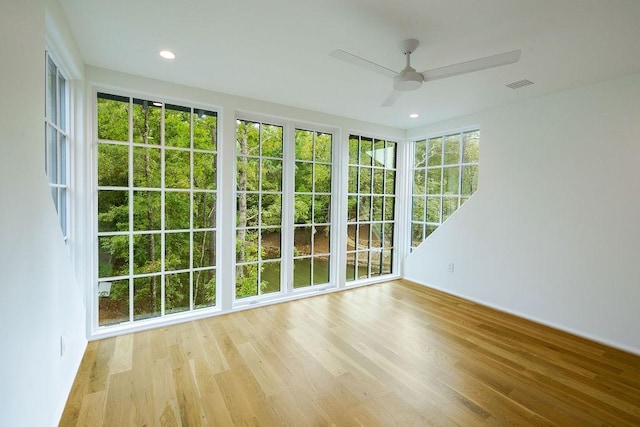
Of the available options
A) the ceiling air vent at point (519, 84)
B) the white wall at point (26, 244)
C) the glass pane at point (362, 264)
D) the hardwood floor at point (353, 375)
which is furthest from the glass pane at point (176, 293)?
the ceiling air vent at point (519, 84)

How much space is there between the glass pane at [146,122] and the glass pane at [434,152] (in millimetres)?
3882

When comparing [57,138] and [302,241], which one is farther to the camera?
[302,241]

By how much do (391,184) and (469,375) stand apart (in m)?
3.25

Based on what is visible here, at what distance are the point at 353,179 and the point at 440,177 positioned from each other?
1.38 metres

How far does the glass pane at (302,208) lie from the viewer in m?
3.96

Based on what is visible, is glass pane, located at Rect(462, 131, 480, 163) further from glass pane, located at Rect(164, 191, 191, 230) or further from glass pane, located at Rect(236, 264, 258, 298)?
glass pane, located at Rect(164, 191, 191, 230)

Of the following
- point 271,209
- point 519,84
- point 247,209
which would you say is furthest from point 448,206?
point 247,209

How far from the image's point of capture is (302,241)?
4.07 meters

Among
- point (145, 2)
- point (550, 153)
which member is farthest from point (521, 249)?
point (145, 2)

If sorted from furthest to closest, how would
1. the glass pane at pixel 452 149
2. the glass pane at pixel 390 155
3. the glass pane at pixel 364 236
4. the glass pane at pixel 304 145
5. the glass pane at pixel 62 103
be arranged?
1. the glass pane at pixel 390 155
2. the glass pane at pixel 364 236
3. the glass pane at pixel 452 149
4. the glass pane at pixel 304 145
5. the glass pane at pixel 62 103

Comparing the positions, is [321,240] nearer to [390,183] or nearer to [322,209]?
[322,209]

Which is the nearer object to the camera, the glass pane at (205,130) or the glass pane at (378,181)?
the glass pane at (205,130)

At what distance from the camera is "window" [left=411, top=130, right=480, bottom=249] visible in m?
4.13

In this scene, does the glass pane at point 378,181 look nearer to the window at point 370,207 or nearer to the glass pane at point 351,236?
the window at point 370,207
